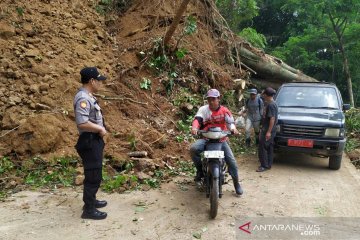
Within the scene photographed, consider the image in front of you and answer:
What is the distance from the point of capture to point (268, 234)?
4727mm

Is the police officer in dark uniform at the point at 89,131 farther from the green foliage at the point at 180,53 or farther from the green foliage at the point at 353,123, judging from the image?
the green foliage at the point at 353,123

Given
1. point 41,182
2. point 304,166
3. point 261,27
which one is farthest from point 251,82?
point 261,27

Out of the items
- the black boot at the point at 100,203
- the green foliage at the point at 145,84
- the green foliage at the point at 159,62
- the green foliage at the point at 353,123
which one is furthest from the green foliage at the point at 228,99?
the black boot at the point at 100,203

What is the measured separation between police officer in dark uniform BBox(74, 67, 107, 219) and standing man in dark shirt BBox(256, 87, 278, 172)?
389 centimetres

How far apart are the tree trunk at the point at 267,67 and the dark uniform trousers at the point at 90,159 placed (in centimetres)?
957

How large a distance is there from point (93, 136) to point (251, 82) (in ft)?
31.8

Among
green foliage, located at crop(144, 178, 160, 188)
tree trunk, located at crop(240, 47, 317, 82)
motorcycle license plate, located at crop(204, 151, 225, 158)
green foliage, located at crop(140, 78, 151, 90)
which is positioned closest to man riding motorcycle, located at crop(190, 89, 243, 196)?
motorcycle license plate, located at crop(204, 151, 225, 158)

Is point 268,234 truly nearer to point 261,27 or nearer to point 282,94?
point 282,94

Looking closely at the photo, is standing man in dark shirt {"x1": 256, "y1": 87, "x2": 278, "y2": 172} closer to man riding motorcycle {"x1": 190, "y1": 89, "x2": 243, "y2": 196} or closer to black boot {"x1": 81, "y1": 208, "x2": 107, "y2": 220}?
man riding motorcycle {"x1": 190, "y1": 89, "x2": 243, "y2": 196}

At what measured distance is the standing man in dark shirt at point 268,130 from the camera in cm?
748

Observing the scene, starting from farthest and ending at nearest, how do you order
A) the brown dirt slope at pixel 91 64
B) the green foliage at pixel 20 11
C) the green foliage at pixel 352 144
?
the green foliage at pixel 352 144
the green foliage at pixel 20 11
the brown dirt slope at pixel 91 64

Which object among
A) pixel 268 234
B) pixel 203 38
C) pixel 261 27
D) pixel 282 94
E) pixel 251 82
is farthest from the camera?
pixel 261 27

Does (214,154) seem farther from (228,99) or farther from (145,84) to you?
(228,99)

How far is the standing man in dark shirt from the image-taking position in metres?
7.48
